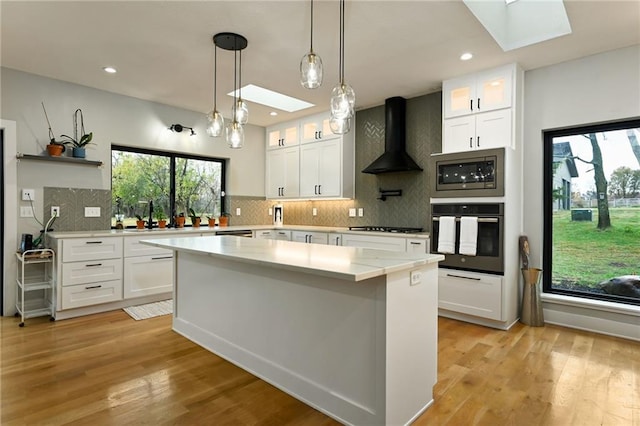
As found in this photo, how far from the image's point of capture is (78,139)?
4168 mm

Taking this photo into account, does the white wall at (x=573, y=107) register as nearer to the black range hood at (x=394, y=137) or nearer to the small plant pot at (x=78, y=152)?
the black range hood at (x=394, y=137)

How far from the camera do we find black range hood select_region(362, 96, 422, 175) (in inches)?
177

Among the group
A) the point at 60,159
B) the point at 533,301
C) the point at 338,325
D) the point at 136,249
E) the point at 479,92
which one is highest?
the point at 479,92

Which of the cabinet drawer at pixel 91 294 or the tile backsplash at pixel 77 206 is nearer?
the cabinet drawer at pixel 91 294

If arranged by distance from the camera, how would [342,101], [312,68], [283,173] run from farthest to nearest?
1. [283,173]
2. [342,101]
3. [312,68]

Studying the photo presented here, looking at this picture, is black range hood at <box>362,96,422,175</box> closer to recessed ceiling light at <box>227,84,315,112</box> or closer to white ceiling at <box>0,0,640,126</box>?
white ceiling at <box>0,0,640,126</box>

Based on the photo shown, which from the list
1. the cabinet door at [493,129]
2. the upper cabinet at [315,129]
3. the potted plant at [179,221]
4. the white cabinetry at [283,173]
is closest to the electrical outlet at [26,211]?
the potted plant at [179,221]

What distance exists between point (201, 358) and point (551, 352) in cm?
283

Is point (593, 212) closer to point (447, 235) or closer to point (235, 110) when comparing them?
point (447, 235)

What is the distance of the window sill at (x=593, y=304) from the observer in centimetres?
314

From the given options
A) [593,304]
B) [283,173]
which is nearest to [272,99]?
[283,173]

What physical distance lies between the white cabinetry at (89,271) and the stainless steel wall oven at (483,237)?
3.61 m

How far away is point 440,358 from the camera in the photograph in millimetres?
2758

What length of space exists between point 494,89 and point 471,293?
2.17 metres
